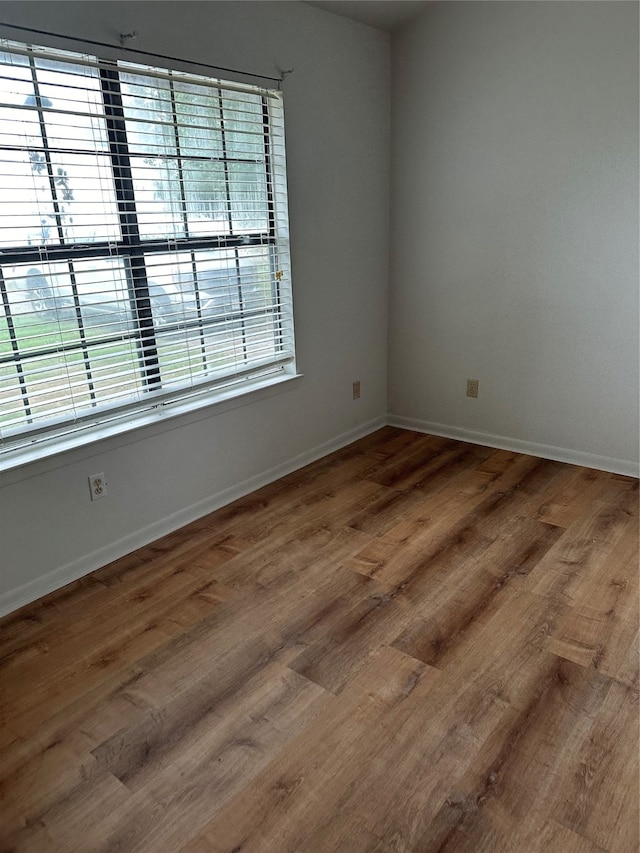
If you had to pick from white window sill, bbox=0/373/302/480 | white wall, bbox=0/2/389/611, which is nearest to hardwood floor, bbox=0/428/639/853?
white wall, bbox=0/2/389/611

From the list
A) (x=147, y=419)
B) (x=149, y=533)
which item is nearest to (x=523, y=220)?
(x=147, y=419)

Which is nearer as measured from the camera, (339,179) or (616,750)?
(616,750)

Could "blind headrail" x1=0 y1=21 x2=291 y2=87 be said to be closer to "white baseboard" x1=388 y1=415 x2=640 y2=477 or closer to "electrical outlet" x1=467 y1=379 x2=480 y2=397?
"electrical outlet" x1=467 y1=379 x2=480 y2=397

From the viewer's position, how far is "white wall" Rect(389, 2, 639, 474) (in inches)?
120

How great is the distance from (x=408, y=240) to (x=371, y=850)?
3.31m

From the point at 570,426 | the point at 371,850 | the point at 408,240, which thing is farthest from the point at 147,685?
the point at 408,240

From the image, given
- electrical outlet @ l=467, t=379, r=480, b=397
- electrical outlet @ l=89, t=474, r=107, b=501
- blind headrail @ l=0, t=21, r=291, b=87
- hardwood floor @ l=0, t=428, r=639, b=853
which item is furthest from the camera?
electrical outlet @ l=467, t=379, r=480, b=397

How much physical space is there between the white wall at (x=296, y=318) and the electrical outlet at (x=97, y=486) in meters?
0.03

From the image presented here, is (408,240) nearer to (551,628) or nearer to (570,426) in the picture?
(570,426)

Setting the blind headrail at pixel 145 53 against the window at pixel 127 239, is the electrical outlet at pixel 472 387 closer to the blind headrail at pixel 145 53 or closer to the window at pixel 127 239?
the window at pixel 127 239

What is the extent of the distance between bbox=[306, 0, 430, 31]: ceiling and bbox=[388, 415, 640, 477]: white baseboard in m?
2.38

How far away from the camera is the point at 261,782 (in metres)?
1.62

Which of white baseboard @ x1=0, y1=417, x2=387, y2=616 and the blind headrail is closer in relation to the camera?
the blind headrail

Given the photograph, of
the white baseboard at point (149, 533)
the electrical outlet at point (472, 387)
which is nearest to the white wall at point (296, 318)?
the white baseboard at point (149, 533)
